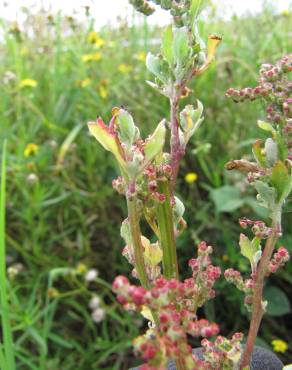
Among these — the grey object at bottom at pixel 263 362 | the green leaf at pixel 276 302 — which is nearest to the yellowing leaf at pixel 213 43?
the grey object at bottom at pixel 263 362

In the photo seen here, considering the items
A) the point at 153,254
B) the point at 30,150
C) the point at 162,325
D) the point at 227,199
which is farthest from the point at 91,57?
the point at 162,325

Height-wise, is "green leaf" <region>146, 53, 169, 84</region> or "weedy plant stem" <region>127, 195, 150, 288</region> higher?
"green leaf" <region>146, 53, 169, 84</region>

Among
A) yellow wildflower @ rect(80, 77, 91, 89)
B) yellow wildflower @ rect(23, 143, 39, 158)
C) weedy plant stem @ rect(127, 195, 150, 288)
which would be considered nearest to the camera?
weedy plant stem @ rect(127, 195, 150, 288)

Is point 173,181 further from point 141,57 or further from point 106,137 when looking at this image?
point 141,57

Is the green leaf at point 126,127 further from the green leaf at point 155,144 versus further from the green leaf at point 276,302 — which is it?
the green leaf at point 276,302

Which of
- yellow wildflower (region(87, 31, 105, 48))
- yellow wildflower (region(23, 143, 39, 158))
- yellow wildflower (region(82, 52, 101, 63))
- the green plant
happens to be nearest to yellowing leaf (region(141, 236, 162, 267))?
the green plant

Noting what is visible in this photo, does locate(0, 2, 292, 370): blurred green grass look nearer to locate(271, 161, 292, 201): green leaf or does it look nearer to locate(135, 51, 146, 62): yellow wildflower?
locate(135, 51, 146, 62): yellow wildflower
